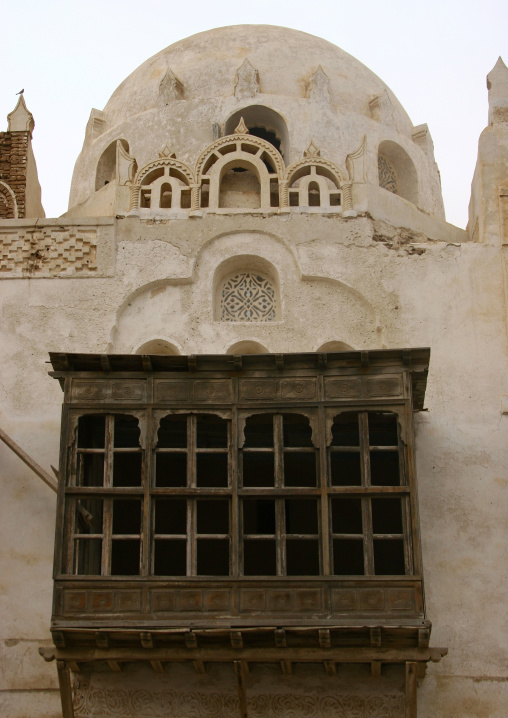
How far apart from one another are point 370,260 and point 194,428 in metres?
3.77

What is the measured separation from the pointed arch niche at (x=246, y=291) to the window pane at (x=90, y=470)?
263 cm

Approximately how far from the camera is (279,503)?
13.6 m

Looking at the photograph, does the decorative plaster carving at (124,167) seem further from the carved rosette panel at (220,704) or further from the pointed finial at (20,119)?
the carved rosette panel at (220,704)

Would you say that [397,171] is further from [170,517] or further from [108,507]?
Answer: [108,507]

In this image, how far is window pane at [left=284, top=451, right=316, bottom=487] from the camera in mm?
16016

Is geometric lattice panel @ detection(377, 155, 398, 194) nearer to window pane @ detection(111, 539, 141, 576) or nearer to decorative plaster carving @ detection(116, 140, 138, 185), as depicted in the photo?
decorative plaster carving @ detection(116, 140, 138, 185)

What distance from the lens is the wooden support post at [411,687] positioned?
13.1 meters

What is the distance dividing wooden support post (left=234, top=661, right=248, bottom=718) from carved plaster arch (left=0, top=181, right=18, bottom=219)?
25.6 ft

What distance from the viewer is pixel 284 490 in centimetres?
1348

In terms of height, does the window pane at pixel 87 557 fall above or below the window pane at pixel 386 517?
below

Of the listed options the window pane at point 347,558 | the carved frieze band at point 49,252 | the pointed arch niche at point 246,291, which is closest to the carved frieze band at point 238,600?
the window pane at point 347,558

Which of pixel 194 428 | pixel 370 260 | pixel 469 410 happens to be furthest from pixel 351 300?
pixel 194 428

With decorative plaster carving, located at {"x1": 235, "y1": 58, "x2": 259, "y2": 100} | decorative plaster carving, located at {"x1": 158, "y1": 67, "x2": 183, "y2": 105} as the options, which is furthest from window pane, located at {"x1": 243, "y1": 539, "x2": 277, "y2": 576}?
decorative plaster carving, located at {"x1": 158, "y1": 67, "x2": 183, "y2": 105}

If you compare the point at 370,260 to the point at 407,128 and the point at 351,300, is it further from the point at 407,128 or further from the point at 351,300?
the point at 407,128
